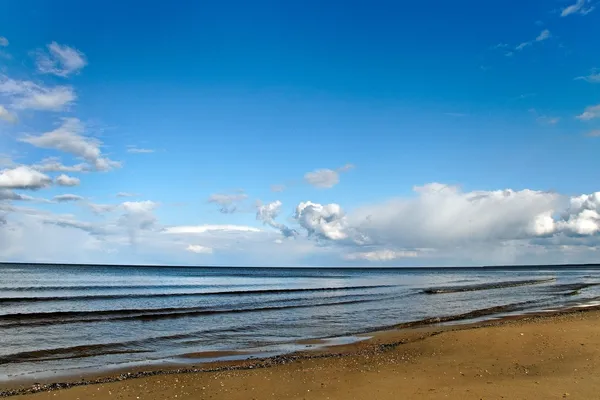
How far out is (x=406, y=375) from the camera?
459 inches

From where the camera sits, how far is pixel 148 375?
41.4 ft

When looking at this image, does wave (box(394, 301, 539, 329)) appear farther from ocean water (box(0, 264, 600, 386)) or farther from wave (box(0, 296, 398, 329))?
wave (box(0, 296, 398, 329))

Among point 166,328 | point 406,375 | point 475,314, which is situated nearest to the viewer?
point 406,375

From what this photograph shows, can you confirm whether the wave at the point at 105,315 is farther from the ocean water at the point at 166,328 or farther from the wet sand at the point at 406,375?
the wet sand at the point at 406,375

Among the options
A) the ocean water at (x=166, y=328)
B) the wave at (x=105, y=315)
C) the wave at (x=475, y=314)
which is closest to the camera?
the ocean water at (x=166, y=328)

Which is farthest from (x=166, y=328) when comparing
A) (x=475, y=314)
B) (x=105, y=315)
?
(x=475, y=314)

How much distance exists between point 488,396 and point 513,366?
3.49 m

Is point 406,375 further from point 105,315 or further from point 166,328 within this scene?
point 105,315

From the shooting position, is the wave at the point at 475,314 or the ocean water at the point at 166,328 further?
the wave at the point at 475,314

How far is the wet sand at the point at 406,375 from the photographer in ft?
33.1

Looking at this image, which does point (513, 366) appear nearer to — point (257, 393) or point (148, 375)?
point (257, 393)

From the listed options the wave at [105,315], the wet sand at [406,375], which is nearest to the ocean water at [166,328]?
the wave at [105,315]

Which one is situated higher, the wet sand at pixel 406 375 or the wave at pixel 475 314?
the wet sand at pixel 406 375

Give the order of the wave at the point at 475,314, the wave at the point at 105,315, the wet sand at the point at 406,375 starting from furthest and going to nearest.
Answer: the wave at the point at 105,315 < the wave at the point at 475,314 < the wet sand at the point at 406,375
